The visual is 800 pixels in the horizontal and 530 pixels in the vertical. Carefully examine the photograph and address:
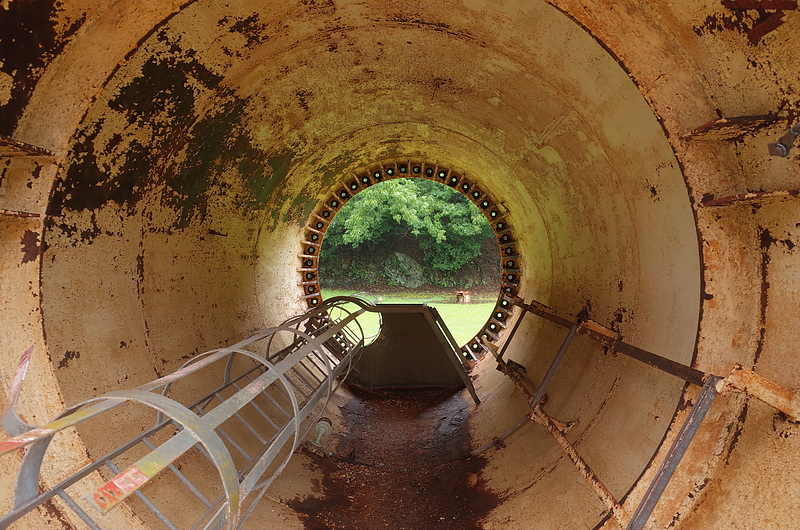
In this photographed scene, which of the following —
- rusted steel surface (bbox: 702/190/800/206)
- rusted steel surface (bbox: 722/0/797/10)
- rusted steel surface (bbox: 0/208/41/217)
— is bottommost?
rusted steel surface (bbox: 0/208/41/217)

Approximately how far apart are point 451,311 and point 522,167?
496 inches

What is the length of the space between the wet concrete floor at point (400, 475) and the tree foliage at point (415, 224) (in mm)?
17204

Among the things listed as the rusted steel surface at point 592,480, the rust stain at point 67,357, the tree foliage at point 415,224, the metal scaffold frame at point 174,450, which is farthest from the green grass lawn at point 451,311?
the rust stain at point 67,357

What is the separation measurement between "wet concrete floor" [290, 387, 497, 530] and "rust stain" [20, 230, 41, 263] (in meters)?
2.33

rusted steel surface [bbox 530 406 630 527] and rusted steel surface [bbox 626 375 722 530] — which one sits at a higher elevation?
rusted steel surface [bbox 626 375 722 530]

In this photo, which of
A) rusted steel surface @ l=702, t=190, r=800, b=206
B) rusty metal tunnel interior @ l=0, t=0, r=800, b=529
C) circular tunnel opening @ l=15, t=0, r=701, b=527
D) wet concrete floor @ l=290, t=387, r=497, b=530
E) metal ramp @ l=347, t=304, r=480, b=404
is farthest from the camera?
metal ramp @ l=347, t=304, r=480, b=404

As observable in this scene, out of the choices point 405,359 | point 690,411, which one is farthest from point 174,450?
point 405,359

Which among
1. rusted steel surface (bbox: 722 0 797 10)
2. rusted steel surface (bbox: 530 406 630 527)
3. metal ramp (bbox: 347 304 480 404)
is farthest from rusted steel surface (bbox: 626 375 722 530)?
metal ramp (bbox: 347 304 480 404)

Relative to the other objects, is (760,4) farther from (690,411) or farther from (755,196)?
(690,411)

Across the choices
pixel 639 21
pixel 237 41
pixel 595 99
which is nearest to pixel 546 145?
pixel 595 99

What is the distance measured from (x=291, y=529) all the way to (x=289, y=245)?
4.24 metres

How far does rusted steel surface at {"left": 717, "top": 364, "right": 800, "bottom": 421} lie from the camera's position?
1.90 meters

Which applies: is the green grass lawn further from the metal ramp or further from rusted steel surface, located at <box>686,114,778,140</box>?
rusted steel surface, located at <box>686,114,778,140</box>

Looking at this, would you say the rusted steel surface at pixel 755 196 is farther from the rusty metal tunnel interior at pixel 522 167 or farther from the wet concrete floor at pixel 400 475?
the wet concrete floor at pixel 400 475
